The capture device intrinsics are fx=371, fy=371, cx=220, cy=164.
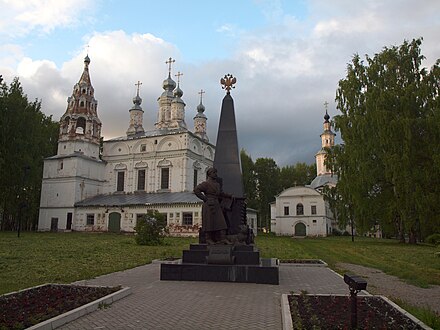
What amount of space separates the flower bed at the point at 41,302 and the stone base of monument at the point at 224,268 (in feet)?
6.28

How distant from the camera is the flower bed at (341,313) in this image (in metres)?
4.77

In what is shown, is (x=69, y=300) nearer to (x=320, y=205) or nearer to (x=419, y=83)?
(x=419, y=83)

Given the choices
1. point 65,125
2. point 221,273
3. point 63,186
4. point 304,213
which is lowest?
point 221,273

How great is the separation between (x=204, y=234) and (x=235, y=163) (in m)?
2.41

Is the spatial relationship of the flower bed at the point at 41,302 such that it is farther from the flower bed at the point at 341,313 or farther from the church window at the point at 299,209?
the church window at the point at 299,209

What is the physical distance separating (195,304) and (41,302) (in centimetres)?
242

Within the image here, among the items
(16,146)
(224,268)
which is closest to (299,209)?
(16,146)

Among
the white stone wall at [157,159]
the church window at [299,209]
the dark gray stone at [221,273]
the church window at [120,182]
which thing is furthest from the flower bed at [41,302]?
the church window at [299,209]

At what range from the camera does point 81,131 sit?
4100 centimetres

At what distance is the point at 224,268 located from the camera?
851 cm

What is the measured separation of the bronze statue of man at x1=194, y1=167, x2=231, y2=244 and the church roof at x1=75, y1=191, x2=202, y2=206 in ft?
78.1

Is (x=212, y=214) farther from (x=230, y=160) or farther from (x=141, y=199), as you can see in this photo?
(x=141, y=199)

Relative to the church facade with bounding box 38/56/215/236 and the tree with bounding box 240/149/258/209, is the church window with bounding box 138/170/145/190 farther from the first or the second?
the tree with bounding box 240/149/258/209

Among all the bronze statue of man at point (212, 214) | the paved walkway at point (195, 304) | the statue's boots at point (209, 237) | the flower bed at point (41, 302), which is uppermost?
the bronze statue of man at point (212, 214)
